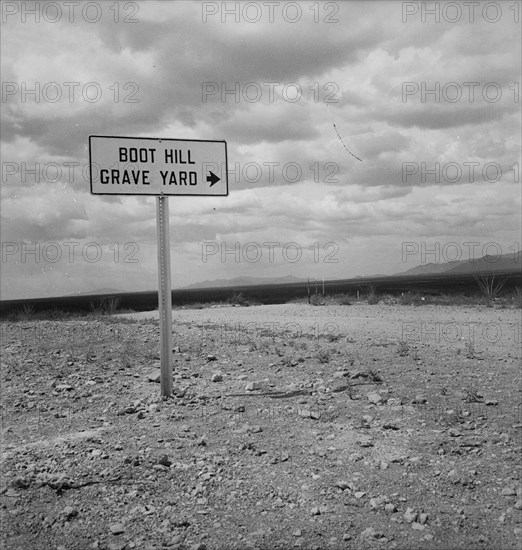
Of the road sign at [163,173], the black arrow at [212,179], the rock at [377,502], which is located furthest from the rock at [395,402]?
the black arrow at [212,179]

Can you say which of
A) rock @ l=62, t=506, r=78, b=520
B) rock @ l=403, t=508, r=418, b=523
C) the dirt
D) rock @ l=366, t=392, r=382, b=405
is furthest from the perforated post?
rock @ l=403, t=508, r=418, b=523

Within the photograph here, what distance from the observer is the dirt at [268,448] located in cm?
362

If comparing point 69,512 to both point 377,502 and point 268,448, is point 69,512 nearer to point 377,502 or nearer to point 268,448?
point 268,448

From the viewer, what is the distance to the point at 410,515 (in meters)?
3.64

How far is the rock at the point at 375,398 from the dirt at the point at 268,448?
0.06ft

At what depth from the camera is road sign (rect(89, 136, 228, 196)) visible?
20.6ft

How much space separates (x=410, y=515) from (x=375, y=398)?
2.24 m

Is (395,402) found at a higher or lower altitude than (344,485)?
higher

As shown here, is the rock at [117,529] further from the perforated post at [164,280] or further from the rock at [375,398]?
the rock at [375,398]

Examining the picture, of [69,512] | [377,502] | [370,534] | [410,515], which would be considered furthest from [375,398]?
[69,512]

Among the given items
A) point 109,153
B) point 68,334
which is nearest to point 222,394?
point 109,153

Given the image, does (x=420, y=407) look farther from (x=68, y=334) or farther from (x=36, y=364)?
(x=68, y=334)

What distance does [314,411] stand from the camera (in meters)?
5.66

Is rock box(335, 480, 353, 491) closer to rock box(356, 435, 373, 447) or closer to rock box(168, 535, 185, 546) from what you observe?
rock box(356, 435, 373, 447)
